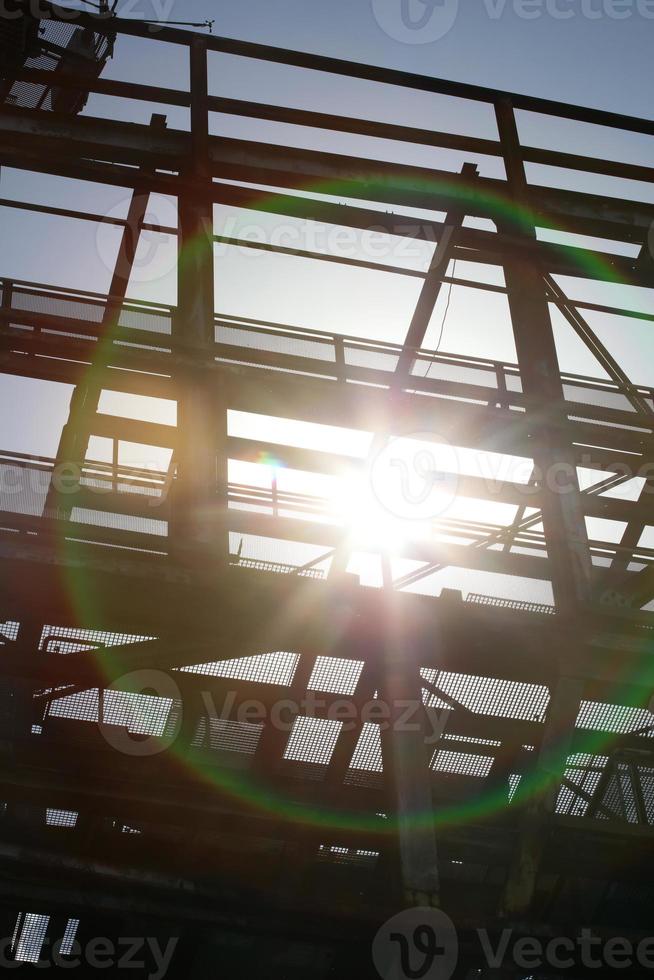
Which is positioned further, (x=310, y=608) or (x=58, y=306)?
(x=58, y=306)

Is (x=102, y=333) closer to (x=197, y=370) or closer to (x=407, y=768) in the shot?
(x=197, y=370)

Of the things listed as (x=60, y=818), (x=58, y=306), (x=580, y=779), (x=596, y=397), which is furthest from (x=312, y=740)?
(x=58, y=306)

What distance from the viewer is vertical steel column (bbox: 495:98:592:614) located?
723cm

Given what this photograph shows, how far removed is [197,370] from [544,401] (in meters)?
3.52

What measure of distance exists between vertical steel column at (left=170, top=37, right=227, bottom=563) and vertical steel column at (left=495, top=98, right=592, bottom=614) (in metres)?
2.93

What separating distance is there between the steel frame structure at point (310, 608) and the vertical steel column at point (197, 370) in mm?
32

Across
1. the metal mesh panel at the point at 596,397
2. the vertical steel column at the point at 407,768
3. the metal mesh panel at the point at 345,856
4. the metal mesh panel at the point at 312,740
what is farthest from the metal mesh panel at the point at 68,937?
the metal mesh panel at the point at 596,397

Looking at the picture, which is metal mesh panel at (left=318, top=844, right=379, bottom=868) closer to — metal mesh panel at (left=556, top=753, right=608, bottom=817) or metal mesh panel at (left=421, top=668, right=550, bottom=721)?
metal mesh panel at (left=556, top=753, right=608, bottom=817)

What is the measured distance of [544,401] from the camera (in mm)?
8547

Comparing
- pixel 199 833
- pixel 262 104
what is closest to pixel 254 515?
pixel 199 833

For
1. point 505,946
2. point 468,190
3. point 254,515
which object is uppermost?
point 468,190

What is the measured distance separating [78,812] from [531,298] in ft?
23.9

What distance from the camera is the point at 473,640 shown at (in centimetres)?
654

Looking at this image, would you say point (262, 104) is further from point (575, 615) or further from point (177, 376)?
point (575, 615)
